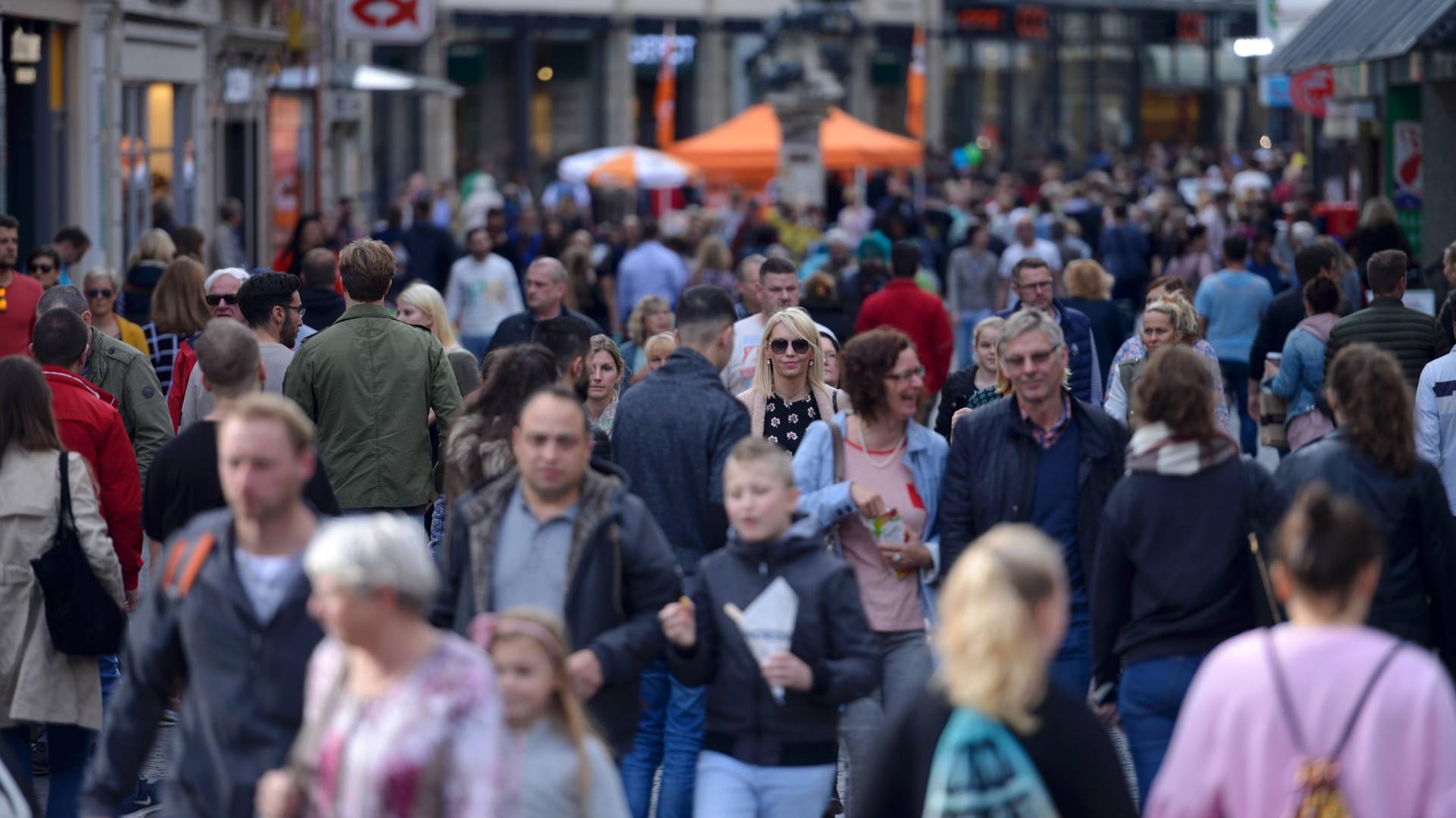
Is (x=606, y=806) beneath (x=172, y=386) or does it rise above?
beneath

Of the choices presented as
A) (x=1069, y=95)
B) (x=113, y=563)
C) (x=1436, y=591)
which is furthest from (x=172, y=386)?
(x=1069, y=95)

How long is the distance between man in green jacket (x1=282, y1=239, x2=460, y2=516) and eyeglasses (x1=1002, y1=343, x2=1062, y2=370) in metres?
2.71

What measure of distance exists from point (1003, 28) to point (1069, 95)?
549 centimetres

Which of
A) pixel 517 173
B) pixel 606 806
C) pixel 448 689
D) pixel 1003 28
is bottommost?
pixel 606 806

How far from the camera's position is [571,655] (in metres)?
5.45

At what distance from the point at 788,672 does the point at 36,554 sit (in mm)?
2646

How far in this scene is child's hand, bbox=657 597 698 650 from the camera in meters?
5.57

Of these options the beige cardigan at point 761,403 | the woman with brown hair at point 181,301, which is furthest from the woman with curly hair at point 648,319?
the beige cardigan at point 761,403

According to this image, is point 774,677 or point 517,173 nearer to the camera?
point 774,677

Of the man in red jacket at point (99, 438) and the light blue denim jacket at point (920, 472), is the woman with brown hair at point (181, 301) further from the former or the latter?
the light blue denim jacket at point (920, 472)

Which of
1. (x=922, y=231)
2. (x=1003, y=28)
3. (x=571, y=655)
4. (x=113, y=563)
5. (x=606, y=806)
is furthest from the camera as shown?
(x=1003, y=28)

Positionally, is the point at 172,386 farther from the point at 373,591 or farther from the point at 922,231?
the point at 922,231

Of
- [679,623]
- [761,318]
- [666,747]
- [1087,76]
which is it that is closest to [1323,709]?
[679,623]

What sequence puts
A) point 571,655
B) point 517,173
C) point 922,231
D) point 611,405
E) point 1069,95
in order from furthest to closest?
1. point 1069,95
2. point 517,173
3. point 922,231
4. point 611,405
5. point 571,655
